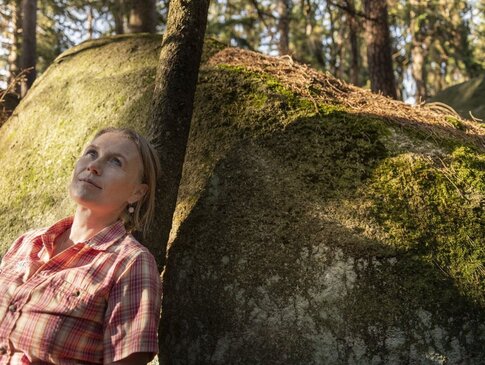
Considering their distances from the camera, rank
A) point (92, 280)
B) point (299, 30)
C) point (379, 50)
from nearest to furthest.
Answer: point (92, 280) → point (379, 50) → point (299, 30)

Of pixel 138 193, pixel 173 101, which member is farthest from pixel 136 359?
pixel 173 101

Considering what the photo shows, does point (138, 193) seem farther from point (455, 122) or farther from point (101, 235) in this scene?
point (455, 122)

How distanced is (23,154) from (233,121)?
2132 millimetres

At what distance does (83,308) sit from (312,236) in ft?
4.42

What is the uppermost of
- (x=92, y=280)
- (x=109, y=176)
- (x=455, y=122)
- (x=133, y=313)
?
(x=455, y=122)

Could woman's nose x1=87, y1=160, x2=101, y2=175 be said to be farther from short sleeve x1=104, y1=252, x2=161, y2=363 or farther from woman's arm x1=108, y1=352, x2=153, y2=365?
woman's arm x1=108, y1=352, x2=153, y2=365

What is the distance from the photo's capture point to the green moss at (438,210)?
8.95 ft

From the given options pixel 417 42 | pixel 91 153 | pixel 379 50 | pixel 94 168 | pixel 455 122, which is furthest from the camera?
pixel 417 42

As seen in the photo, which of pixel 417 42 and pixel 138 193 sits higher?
pixel 417 42

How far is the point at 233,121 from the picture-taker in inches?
137

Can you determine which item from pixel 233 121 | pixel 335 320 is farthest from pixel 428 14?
pixel 335 320

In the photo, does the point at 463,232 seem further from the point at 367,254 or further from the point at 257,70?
the point at 257,70

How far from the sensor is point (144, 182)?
2.69 m

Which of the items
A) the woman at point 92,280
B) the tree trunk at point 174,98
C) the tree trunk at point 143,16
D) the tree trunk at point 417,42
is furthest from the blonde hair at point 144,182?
the tree trunk at point 417,42
